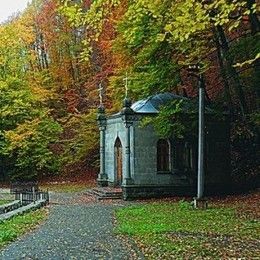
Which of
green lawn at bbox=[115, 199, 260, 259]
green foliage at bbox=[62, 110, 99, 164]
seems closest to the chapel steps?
green lawn at bbox=[115, 199, 260, 259]

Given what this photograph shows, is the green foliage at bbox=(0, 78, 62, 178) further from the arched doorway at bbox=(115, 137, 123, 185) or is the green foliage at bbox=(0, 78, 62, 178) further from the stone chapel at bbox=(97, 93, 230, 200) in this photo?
the stone chapel at bbox=(97, 93, 230, 200)

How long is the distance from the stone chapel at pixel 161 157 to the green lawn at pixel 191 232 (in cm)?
682

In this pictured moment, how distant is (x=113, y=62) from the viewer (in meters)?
41.1

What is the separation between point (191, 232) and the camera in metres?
13.0

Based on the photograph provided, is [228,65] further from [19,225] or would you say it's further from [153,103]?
[19,225]

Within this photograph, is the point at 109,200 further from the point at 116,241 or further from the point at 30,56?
the point at 30,56

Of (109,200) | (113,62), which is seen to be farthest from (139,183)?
(113,62)

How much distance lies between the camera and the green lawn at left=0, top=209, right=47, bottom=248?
1244 cm

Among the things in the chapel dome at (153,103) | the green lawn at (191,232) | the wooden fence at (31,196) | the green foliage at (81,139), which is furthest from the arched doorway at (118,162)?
the green lawn at (191,232)

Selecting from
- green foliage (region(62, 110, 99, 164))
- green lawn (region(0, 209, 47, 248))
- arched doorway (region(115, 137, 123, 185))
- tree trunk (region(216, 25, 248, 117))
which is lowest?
green lawn (region(0, 209, 47, 248))

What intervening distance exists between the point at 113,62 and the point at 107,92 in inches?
94.8

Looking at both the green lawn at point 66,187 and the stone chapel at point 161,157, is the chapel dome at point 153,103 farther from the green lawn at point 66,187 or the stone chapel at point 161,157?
the green lawn at point 66,187

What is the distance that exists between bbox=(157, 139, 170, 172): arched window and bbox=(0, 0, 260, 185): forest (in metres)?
2.35

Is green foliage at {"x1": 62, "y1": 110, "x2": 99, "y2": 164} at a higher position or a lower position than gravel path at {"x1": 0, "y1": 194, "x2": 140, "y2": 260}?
higher
